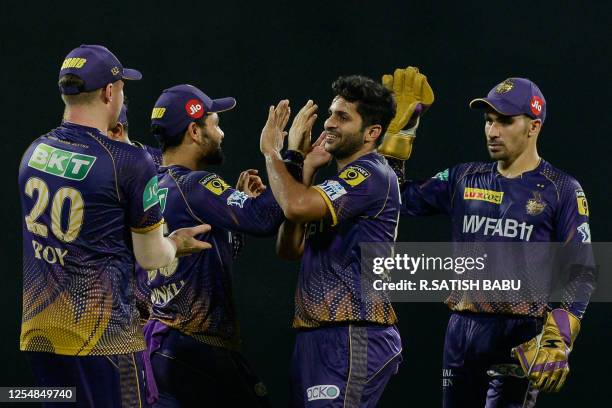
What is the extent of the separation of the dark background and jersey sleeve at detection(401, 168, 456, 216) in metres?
1.23

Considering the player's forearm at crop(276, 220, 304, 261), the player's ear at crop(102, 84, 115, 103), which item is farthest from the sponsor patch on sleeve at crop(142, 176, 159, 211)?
the player's forearm at crop(276, 220, 304, 261)

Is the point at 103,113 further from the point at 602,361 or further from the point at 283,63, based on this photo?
the point at 602,361

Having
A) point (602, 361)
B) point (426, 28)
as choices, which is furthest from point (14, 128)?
point (602, 361)

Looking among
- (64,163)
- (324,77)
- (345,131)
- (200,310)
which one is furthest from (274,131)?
(324,77)

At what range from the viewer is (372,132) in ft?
12.9

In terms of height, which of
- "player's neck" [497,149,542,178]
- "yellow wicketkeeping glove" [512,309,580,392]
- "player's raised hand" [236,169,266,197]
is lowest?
"yellow wicketkeeping glove" [512,309,580,392]

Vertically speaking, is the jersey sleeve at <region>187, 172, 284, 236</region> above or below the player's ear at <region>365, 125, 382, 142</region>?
below

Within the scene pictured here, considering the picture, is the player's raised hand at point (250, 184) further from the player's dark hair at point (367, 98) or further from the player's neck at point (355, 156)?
the player's dark hair at point (367, 98)

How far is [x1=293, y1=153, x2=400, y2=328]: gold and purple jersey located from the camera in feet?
12.2

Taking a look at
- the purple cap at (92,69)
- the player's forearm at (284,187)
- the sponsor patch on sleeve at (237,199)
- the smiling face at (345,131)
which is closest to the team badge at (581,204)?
the smiling face at (345,131)

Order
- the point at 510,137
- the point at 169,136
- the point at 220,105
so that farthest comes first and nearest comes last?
the point at 510,137 → the point at 220,105 → the point at 169,136

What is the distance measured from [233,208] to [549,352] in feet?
4.47

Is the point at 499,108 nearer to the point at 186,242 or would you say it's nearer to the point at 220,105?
the point at 220,105

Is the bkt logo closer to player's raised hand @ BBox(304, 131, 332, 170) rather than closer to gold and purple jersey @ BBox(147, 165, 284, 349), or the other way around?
gold and purple jersey @ BBox(147, 165, 284, 349)
